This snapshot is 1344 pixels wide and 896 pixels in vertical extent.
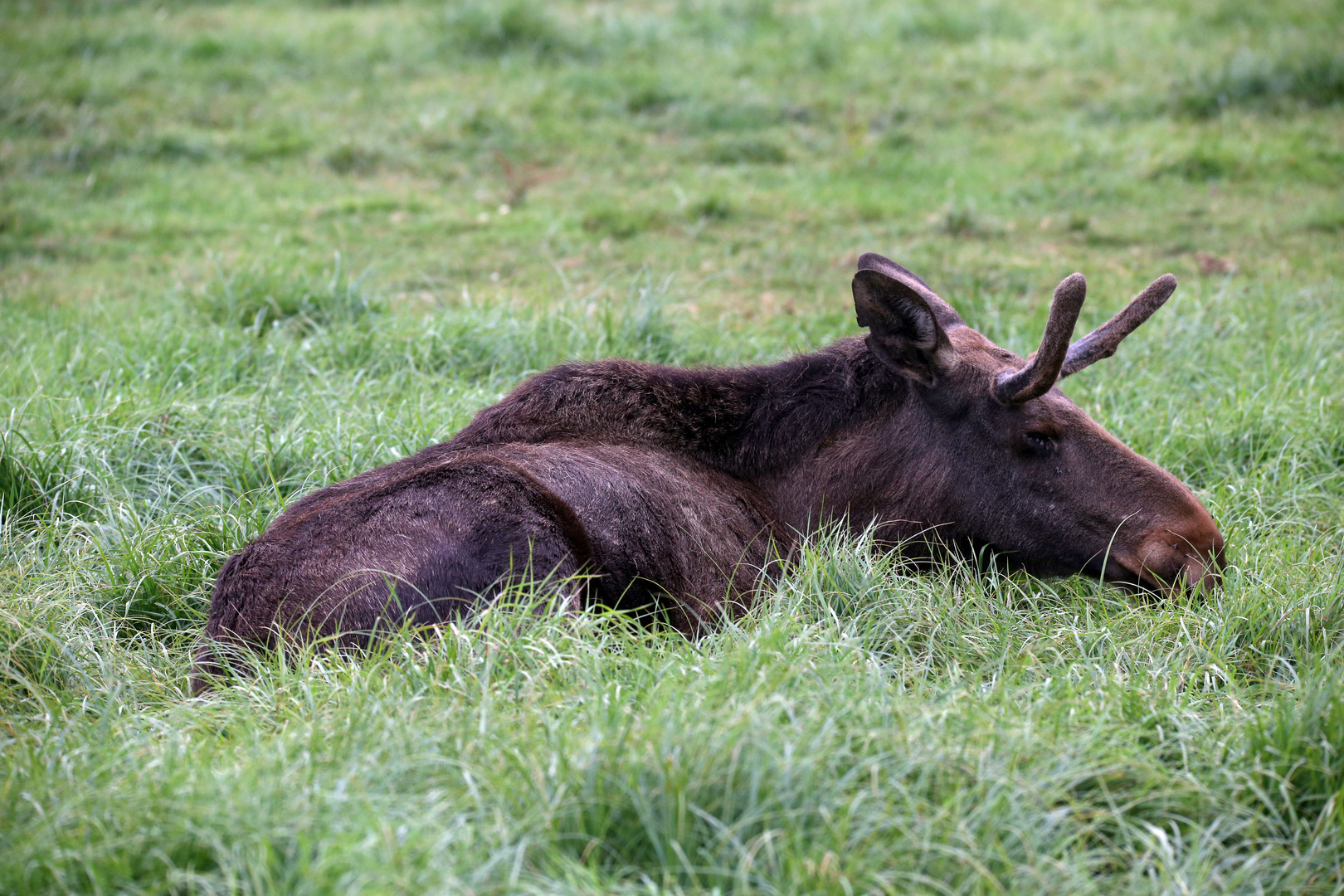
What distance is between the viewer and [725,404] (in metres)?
4.49

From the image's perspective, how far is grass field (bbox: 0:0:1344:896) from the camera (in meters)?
2.52

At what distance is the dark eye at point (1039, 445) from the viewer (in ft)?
13.7

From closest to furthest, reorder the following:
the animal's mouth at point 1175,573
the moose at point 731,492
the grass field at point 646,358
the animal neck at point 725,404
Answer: the grass field at point 646,358, the moose at point 731,492, the animal's mouth at point 1175,573, the animal neck at point 725,404

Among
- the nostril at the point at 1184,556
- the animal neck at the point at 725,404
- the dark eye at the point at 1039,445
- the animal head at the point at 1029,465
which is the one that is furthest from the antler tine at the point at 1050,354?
the nostril at the point at 1184,556

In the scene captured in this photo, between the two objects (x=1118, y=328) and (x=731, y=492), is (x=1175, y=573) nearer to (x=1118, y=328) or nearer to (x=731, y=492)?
(x=1118, y=328)

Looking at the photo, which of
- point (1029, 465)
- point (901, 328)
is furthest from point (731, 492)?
point (1029, 465)

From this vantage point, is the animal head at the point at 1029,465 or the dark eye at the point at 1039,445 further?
the dark eye at the point at 1039,445

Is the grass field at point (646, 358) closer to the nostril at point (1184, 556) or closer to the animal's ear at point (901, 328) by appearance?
the nostril at point (1184, 556)

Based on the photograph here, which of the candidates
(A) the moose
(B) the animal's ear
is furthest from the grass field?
(B) the animal's ear

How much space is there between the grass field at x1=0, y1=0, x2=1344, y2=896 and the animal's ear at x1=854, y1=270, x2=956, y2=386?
790 mm

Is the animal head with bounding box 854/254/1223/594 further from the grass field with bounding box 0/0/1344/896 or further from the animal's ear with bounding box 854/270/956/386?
the grass field with bounding box 0/0/1344/896

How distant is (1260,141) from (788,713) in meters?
8.64

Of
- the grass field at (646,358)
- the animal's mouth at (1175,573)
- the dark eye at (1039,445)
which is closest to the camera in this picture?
the grass field at (646,358)

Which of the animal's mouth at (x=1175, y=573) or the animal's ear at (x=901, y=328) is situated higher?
the animal's ear at (x=901, y=328)
